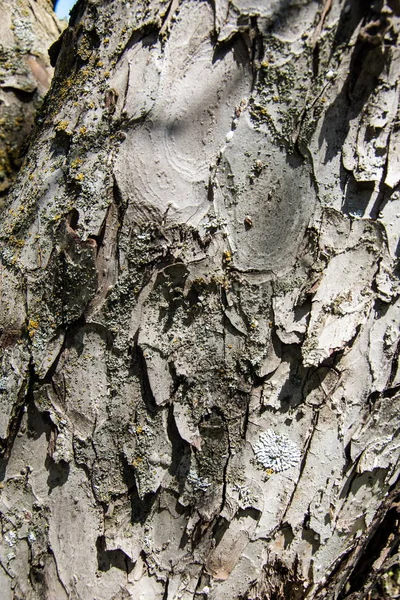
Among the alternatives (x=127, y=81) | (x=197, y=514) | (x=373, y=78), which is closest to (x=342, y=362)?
(x=197, y=514)

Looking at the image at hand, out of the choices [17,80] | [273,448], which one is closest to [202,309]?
[273,448]

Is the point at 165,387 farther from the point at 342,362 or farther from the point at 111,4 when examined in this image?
the point at 111,4

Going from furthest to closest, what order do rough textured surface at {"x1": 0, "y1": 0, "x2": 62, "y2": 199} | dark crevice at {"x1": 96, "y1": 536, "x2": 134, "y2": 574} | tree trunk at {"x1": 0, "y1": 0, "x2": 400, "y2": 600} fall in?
1. rough textured surface at {"x1": 0, "y1": 0, "x2": 62, "y2": 199}
2. dark crevice at {"x1": 96, "y1": 536, "x2": 134, "y2": 574}
3. tree trunk at {"x1": 0, "y1": 0, "x2": 400, "y2": 600}

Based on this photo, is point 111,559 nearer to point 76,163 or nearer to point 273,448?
point 273,448

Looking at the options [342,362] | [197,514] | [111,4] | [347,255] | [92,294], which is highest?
[111,4]

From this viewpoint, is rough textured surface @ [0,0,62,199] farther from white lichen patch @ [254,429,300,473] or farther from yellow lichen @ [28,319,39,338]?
white lichen patch @ [254,429,300,473]

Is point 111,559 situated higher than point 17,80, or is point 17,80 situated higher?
point 17,80

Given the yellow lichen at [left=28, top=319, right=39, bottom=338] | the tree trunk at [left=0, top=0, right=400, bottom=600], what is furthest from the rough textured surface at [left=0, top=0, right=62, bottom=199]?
the yellow lichen at [left=28, top=319, right=39, bottom=338]

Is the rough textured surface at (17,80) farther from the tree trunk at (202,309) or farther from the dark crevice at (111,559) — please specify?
the dark crevice at (111,559)
